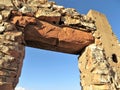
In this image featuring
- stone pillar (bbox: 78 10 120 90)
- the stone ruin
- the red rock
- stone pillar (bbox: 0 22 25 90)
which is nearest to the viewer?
stone pillar (bbox: 0 22 25 90)

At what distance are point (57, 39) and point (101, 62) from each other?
1.09 m

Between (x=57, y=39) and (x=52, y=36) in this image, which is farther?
(x=57, y=39)

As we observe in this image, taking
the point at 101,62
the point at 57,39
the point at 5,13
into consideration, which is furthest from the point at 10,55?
the point at 101,62

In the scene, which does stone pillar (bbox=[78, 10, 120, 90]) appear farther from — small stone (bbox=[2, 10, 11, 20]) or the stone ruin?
small stone (bbox=[2, 10, 11, 20])

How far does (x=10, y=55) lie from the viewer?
334 centimetres

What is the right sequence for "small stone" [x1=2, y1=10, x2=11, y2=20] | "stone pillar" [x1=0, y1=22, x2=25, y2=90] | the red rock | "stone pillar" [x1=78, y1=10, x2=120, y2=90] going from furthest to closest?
"stone pillar" [x1=78, y1=10, x2=120, y2=90]
the red rock
"small stone" [x1=2, y1=10, x2=11, y2=20]
"stone pillar" [x1=0, y1=22, x2=25, y2=90]

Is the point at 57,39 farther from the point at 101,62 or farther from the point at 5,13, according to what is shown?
the point at 5,13

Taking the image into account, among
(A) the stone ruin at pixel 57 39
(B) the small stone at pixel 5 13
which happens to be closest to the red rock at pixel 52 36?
(A) the stone ruin at pixel 57 39

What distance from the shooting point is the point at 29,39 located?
407cm

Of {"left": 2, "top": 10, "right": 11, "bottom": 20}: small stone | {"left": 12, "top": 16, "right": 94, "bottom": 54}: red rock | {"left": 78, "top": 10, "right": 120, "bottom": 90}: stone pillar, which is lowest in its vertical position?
{"left": 78, "top": 10, "right": 120, "bottom": 90}: stone pillar

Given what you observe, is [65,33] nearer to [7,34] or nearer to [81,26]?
[81,26]

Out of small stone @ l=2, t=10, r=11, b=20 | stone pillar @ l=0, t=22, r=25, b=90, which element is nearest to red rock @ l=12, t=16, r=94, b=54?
small stone @ l=2, t=10, r=11, b=20

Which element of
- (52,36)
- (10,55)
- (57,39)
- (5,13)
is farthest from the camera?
(57,39)

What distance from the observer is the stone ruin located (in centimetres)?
341
